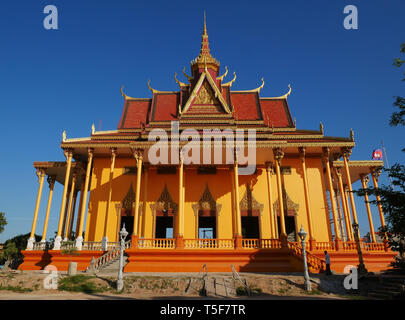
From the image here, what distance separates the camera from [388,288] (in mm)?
10594

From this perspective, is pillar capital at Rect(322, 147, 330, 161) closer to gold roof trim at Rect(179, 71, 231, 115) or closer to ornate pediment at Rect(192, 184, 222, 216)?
gold roof trim at Rect(179, 71, 231, 115)

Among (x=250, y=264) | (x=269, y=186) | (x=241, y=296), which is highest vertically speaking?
(x=269, y=186)

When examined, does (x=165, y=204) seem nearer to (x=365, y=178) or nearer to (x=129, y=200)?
(x=129, y=200)

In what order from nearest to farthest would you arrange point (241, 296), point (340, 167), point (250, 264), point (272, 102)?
1. point (241, 296)
2. point (250, 264)
3. point (340, 167)
4. point (272, 102)

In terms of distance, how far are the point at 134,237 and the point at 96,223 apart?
4834 mm

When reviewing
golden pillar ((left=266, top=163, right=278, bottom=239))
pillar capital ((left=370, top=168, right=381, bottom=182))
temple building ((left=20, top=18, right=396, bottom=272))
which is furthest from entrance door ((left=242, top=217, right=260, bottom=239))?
pillar capital ((left=370, top=168, right=381, bottom=182))

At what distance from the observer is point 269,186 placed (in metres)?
18.6

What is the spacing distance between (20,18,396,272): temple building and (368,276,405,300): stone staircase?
427cm

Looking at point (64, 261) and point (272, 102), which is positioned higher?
point (272, 102)

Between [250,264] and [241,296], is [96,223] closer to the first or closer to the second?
[250,264]

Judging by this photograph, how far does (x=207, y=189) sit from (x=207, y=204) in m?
1.03

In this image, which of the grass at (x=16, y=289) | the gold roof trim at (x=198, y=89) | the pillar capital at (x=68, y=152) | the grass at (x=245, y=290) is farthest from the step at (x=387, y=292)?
the pillar capital at (x=68, y=152)

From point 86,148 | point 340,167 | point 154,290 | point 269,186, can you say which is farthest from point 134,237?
point 340,167

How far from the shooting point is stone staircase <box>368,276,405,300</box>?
1016cm
